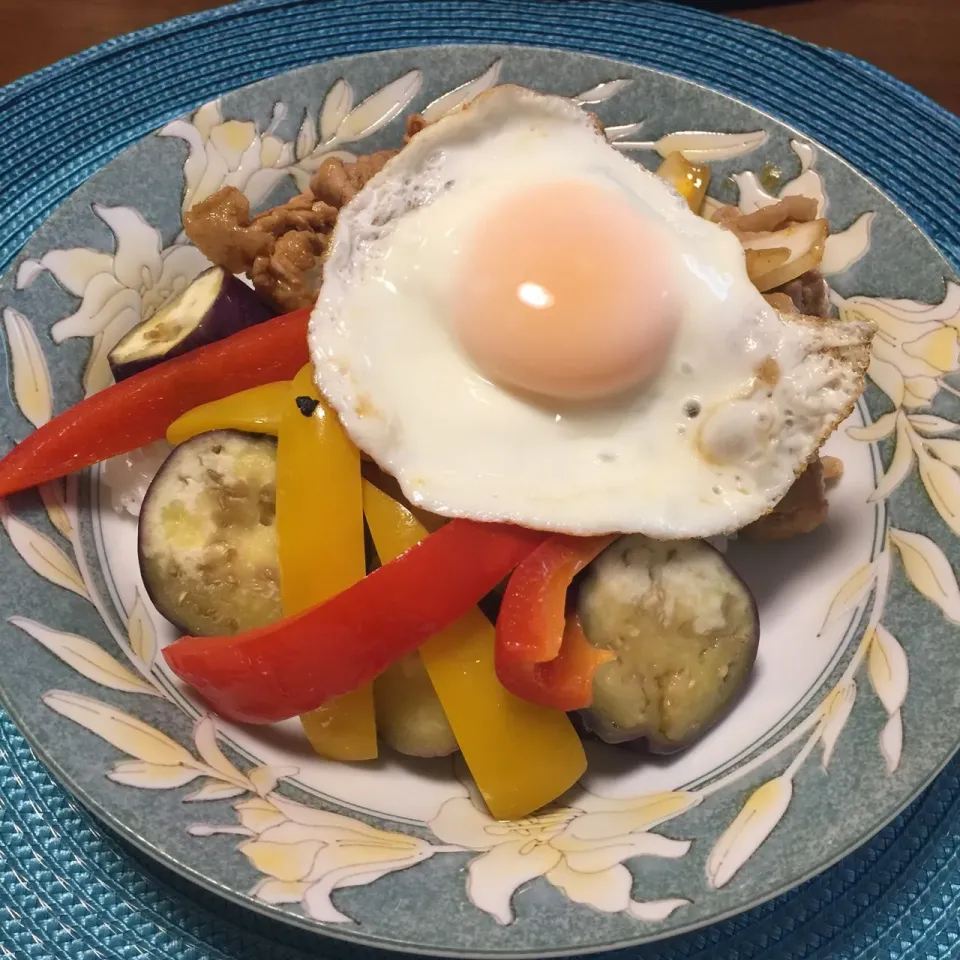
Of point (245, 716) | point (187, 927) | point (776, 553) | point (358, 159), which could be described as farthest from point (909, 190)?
point (187, 927)

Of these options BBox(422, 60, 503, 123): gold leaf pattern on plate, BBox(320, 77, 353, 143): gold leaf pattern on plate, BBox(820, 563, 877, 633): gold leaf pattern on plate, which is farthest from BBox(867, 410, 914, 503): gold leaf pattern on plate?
BBox(320, 77, 353, 143): gold leaf pattern on plate

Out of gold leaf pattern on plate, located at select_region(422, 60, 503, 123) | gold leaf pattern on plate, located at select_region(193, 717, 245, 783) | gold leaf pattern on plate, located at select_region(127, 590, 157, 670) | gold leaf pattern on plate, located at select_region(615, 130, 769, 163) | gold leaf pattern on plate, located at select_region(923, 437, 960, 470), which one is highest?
gold leaf pattern on plate, located at select_region(422, 60, 503, 123)

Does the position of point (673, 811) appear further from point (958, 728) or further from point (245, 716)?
point (245, 716)

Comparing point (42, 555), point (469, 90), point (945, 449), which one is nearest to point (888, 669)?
point (945, 449)

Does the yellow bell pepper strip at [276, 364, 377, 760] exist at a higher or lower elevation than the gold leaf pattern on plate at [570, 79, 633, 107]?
lower

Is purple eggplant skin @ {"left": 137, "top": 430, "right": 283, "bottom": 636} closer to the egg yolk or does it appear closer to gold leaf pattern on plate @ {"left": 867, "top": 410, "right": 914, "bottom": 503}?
the egg yolk

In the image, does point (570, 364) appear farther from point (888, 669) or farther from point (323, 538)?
point (888, 669)
